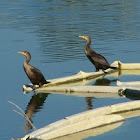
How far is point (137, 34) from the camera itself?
1660 inches

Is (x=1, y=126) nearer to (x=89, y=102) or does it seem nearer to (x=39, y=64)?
(x=89, y=102)

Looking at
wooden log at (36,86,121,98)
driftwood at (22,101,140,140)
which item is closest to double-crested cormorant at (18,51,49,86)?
wooden log at (36,86,121,98)

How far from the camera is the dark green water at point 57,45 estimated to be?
23.7m

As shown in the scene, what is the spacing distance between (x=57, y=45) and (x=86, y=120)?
17.9 metres

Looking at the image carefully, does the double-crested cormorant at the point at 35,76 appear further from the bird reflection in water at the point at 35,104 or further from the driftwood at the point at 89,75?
the bird reflection in water at the point at 35,104

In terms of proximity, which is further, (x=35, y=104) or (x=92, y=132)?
(x=35, y=104)

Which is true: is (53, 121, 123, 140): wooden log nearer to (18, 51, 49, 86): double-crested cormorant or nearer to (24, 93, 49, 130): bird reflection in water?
(24, 93, 49, 130): bird reflection in water

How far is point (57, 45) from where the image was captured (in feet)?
128

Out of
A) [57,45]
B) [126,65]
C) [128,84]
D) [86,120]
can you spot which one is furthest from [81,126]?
[57,45]

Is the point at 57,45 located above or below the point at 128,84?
above

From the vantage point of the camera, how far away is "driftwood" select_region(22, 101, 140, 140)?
20141 mm

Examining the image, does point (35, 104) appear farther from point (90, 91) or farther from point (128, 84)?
point (128, 84)

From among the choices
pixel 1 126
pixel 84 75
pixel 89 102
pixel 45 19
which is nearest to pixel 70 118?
pixel 1 126

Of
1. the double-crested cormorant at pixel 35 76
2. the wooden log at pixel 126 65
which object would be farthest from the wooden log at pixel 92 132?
the wooden log at pixel 126 65
